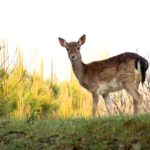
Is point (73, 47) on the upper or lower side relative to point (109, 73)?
upper

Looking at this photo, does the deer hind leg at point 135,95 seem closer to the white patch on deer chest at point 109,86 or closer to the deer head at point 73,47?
the white patch on deer chest at point 109,86

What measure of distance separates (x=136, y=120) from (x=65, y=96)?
12.6 meters

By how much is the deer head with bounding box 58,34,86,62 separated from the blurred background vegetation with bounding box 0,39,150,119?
4.76 metres

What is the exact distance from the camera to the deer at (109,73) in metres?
15.5

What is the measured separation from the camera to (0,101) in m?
19.8

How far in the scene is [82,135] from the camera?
38.0 feet

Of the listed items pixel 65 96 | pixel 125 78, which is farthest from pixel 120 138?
pixel 65 96

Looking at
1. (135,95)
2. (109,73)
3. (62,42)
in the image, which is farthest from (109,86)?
(62,42)

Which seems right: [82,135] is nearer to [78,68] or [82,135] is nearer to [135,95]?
[135,95]

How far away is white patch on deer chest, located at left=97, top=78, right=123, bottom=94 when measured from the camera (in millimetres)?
15641

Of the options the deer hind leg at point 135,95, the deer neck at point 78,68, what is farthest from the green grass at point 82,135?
the deer neck at point 78,68

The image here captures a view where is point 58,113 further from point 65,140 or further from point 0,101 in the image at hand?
point 65,140

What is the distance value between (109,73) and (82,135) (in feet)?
14.5

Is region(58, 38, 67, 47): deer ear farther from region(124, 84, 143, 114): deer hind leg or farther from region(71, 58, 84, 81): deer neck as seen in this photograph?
region(124, 84, 143, 114): deer hind leg
